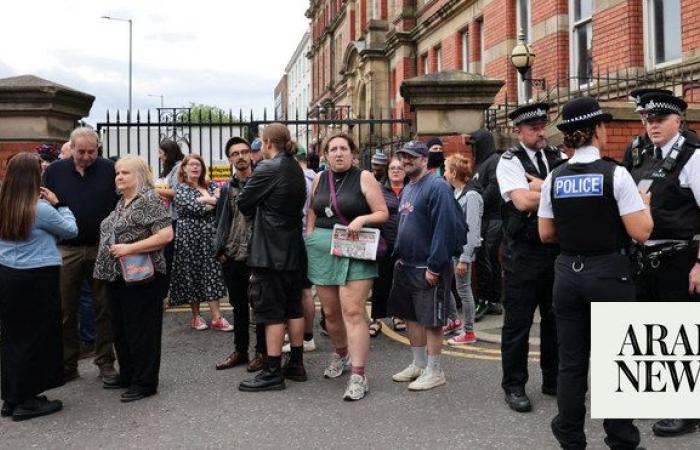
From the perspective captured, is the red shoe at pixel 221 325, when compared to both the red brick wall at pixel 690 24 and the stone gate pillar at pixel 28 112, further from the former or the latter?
the red brick wall at pixel 690 24

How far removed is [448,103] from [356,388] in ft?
17.7

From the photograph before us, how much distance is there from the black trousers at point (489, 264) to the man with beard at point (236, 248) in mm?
2697

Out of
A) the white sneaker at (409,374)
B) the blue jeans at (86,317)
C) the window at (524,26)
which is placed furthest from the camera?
the window at (524,26)

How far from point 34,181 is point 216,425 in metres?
2.13

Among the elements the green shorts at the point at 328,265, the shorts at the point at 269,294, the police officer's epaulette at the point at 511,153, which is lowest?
the shorts at the point at 269,294

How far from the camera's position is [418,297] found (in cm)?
536

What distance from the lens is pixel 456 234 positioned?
212 inches

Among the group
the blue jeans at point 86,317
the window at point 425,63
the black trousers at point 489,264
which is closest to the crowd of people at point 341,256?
the blue jeans at point 86,317

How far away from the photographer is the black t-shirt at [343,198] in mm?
5484

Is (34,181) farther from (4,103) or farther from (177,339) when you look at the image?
(4,103)

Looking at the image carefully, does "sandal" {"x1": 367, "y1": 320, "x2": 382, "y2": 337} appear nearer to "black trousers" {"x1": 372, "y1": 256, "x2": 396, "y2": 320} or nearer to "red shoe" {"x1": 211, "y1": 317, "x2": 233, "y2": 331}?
"black trousers" {"x1": 372, "y1": 256, "x2": 396, "y2": 320}

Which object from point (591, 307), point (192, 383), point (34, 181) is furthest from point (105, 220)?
point (591, 307)

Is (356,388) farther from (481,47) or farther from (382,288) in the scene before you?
(481,47)

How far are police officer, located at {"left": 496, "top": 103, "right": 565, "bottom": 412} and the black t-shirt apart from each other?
1.11 m
